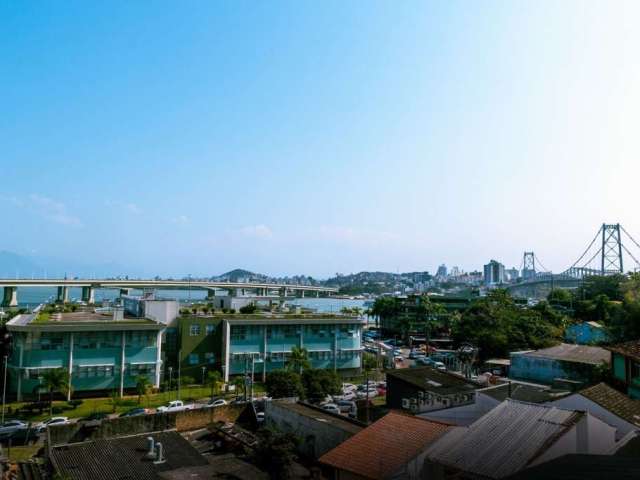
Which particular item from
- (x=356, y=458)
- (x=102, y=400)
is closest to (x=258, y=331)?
(x=102, y=400)

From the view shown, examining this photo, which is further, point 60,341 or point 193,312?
point 193,312

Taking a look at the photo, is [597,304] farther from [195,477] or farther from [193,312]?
[195,477]

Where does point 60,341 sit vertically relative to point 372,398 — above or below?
above

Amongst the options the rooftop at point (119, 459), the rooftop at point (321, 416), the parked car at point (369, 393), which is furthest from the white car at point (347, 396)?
the rooftop at point (119, 459)

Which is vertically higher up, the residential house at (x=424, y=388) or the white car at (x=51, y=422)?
the residential house at (x=424, y=388)

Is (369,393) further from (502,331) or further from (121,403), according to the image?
(502,331)

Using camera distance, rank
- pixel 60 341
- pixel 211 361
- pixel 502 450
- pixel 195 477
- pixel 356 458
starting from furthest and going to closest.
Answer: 1. pixel 211 361
2. pixel 60 341
3. pixel 195 477
4. pixel 356 458
5. pixel 502 450

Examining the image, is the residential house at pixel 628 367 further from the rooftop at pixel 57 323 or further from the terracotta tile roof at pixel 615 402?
the rooftop at pixel 57 323
